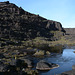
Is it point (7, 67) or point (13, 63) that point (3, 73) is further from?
point (13, 63)

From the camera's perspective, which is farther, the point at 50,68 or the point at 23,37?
the point at 23,37

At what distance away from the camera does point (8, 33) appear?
99438 millimetres

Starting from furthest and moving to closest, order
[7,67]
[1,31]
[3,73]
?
[1,31], [7,67], [3,73]

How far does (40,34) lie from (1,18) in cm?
4270

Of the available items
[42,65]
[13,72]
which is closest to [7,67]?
[13,72]

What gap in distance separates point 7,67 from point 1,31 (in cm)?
7646

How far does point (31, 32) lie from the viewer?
124m

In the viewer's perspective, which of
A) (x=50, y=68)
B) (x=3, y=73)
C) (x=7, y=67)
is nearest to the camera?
(x=3, y=73)

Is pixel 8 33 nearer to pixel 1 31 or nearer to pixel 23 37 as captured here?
pixel 1 31

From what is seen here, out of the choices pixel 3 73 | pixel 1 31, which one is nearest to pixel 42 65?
pixel 3 73

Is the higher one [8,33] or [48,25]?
[48,25]

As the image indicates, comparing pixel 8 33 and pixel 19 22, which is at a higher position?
pixel 19 22

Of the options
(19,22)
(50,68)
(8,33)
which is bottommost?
(50,68)

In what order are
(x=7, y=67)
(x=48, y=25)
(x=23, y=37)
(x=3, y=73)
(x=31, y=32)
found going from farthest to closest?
(x=48, y=25), (x=31, y=32), (x=23, y=37), (x=7, y=67), (x=3, y=73)
